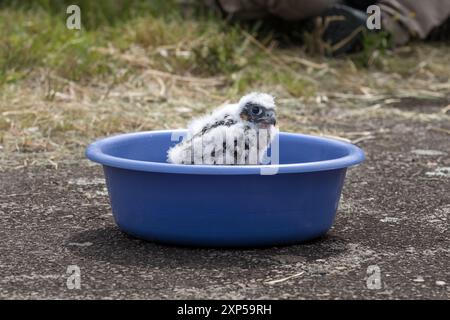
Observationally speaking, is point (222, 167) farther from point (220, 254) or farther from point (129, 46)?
point (129, 46)

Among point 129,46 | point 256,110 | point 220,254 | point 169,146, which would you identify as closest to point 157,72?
point 129,46

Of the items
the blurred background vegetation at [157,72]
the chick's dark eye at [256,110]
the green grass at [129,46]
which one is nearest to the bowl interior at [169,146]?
the chick's dark eye at [256,110]

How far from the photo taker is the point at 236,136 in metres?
3.47

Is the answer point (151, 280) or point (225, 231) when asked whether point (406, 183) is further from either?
point (151, 280)

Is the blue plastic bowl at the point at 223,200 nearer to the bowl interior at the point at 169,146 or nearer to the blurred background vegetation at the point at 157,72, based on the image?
the bowl interior at the point at 169,146

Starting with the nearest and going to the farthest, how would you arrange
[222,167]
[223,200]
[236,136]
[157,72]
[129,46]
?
[222,167], [223,200], [236,136], [157,72], [129,46]

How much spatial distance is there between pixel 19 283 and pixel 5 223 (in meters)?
0.72

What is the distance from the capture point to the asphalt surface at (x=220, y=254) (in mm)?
2988

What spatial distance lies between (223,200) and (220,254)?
0.19 metres

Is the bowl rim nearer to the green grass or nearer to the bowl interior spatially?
the bowl interior

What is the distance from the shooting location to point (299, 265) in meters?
3.22

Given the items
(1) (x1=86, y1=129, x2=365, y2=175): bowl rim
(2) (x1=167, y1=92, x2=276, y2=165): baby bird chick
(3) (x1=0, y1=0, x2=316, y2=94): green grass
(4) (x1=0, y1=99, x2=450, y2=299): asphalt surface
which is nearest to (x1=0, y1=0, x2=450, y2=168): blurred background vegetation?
(3) (x1=0, y1=0, x2=316, y2=94): green grass

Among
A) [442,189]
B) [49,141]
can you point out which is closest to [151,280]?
[442,189]

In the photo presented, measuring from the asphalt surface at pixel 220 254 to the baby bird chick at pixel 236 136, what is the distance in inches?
13.4
